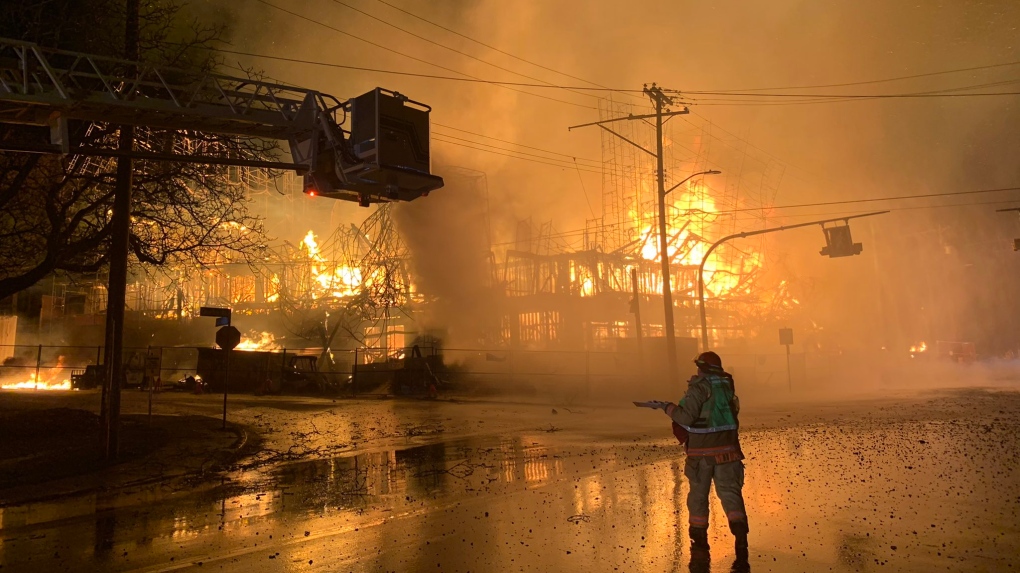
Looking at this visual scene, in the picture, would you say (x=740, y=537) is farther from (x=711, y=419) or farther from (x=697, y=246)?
(x=697, y=246)

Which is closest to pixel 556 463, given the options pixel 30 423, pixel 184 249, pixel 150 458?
pixel 150 458

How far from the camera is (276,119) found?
29.3 feet

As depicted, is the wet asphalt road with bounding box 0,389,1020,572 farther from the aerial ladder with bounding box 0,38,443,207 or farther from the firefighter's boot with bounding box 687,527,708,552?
the aerial ladder with bounding box 0,38,443,207

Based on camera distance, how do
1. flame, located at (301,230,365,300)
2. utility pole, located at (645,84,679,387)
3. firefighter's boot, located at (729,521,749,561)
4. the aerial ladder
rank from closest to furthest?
firefighter's boot, located at (729,521,749,561) → the aerial ladder → utility pole, located at (645,84,679,387) → flame, located at (301,230,365,300)

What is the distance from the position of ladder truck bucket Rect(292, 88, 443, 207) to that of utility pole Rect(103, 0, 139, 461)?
10.4ft

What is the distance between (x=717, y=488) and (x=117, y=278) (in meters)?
9.05

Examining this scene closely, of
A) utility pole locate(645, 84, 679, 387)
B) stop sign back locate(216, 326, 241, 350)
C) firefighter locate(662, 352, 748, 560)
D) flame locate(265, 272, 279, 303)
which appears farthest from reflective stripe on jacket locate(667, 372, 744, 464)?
flame locate(265, 272, 279, 303)

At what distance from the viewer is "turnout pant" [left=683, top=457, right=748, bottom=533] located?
5.11 metres

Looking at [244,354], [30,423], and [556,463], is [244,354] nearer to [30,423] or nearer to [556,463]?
[30,423]

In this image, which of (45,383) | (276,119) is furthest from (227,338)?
(45,383)

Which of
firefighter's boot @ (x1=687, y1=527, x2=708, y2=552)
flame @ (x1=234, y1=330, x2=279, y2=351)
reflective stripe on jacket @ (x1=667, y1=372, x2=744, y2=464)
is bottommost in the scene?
firefighter's boot @ (x1=687, y1=527, x2=708, y2=552)

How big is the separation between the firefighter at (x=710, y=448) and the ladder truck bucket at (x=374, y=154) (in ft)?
14.9

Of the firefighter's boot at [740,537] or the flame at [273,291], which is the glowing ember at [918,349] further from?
the firefighter's boot at [740,537]

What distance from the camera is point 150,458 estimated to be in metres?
10.5
